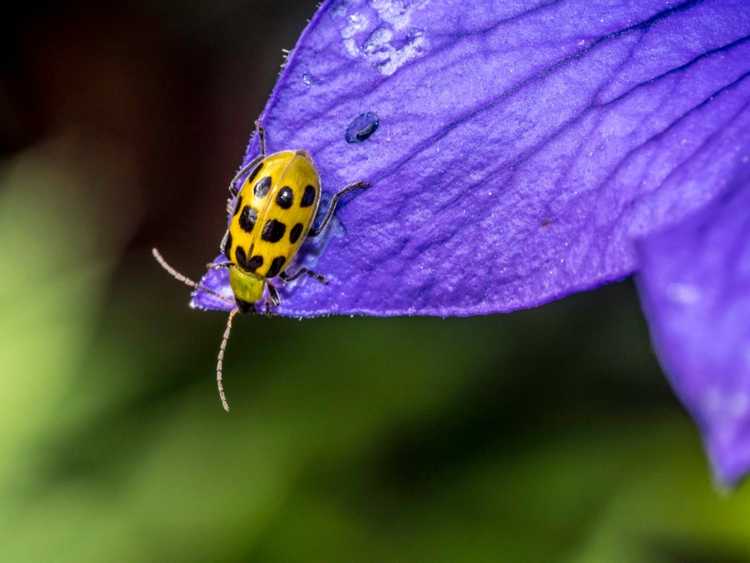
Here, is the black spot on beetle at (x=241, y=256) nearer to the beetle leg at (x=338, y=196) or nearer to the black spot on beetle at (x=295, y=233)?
the black spot on beetle at (x=295, y=233)

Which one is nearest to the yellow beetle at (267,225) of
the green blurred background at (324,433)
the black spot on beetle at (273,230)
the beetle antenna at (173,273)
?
the black spot on beetle at (273,230)

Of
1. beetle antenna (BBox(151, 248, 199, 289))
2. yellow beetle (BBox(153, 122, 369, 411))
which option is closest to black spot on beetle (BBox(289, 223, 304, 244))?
yellow beetle (BBox(153, 122, 369, 411))

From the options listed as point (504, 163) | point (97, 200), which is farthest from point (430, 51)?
point (97, 200)

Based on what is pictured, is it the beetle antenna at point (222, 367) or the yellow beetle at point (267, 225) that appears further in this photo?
the beetle antenna at point (222, 367)

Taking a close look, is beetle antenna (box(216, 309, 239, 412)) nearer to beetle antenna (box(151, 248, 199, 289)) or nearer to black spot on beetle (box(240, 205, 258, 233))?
beetle antenna (box(151, 248, 199, 289))

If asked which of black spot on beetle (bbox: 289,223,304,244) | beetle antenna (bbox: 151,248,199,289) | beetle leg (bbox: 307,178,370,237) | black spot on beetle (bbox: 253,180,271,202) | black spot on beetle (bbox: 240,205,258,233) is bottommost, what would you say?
beetle antenna (bbox: 151,248,199,289)

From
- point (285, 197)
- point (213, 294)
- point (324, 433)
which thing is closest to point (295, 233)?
point (285, 197)
